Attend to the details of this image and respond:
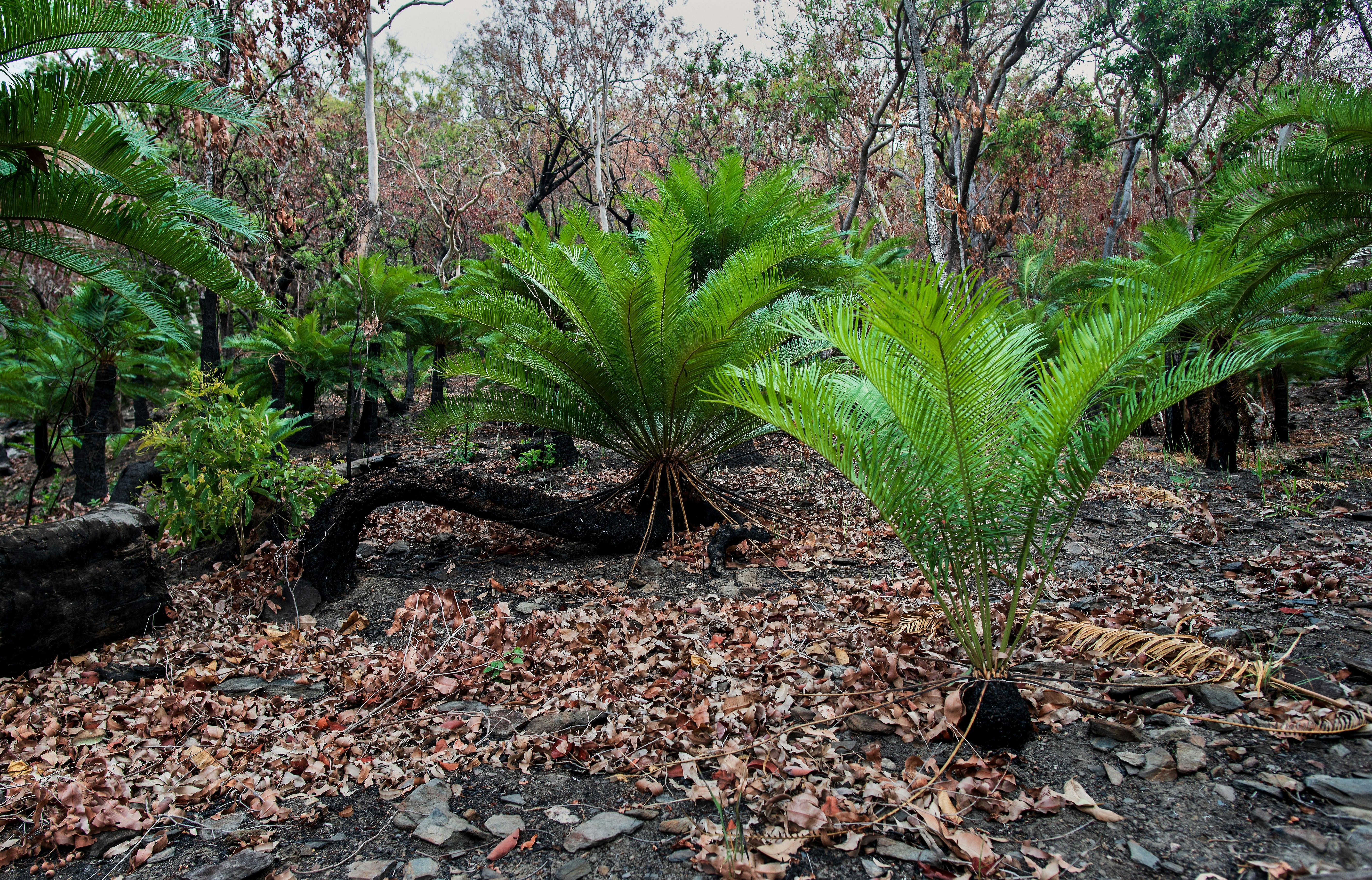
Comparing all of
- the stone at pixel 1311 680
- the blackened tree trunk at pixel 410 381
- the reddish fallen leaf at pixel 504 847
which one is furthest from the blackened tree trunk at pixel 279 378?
the stone at pixel 1311 680

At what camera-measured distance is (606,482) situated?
22.2 ft

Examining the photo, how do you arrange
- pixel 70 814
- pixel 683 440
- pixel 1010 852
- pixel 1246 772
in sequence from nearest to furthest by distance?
pixel 1010 852 < pixel 1246 772 < pixel 70 814 < pixel 683 440

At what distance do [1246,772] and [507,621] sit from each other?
3.10 metres

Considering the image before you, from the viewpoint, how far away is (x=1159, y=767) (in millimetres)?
2309

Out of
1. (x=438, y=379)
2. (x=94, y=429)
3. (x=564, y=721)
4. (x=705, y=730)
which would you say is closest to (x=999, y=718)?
(x=705, y=730)

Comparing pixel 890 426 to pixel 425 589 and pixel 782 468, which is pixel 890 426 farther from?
pixel 782 468

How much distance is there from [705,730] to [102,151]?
13.3 ft

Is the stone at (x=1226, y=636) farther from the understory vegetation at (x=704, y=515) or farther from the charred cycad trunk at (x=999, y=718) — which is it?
the charred cycad trunk at (x=999, y=718)

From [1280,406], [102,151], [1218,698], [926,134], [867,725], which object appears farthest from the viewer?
[926,134]

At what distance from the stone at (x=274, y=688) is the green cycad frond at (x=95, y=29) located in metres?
3.28

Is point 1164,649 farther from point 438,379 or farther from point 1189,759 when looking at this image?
point 438,379

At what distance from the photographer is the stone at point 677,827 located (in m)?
2.20

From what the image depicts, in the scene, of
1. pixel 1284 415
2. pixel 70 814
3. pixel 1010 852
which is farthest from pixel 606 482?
pixel 1284 415

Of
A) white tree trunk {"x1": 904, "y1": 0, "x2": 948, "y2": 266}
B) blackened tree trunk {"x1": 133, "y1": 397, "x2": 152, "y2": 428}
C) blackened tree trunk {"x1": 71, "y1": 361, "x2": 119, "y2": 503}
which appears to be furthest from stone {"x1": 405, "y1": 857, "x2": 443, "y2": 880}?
blackened tree trunk {"x1": 133, "y1": 397, "x2": 152, "y2": 428}
